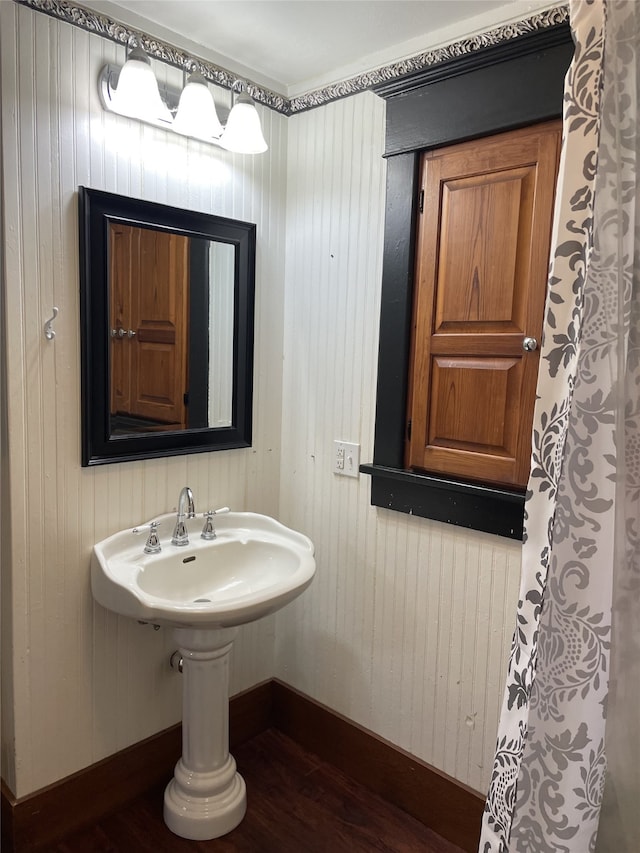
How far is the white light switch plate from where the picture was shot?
74.9 inches

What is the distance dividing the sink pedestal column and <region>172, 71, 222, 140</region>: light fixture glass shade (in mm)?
1401

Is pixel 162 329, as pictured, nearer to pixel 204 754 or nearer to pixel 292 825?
pixel 204 754

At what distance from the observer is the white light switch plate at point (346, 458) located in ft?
6.24

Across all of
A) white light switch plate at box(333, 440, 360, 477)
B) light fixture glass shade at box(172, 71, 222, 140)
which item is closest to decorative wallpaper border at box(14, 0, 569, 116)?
light fixture glass shade at box(172, 71, 222, 140)

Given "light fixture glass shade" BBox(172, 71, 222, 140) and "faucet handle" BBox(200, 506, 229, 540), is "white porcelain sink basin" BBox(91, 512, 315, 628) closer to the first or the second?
"faucet handle" BBox(200, 506, 229, 540)

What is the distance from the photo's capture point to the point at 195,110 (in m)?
1.63

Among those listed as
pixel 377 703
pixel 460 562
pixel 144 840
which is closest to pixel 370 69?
pixel 460 562

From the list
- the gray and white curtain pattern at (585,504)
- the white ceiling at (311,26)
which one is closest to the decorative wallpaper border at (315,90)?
the white ceiling at (311,26)

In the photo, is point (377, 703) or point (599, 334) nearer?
point (599, 334)

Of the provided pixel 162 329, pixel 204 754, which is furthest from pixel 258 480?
pixel 204 754

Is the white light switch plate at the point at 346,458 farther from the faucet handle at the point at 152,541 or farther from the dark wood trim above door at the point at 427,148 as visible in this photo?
the faucet handle at the point at 152,541

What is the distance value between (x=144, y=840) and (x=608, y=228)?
190 centimetres

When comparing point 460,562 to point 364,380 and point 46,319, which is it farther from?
point 46,319

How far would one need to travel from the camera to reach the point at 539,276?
1.47 m
